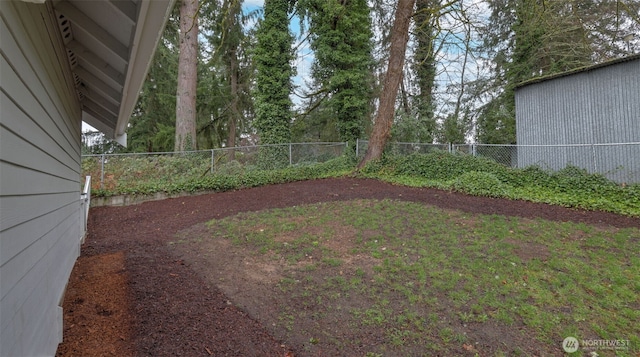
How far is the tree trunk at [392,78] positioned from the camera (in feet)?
32.3

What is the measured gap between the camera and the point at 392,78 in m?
10.1

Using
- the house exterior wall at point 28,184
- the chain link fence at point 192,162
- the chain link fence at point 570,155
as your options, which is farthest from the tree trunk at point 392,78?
the house exterior wall at point 28,184

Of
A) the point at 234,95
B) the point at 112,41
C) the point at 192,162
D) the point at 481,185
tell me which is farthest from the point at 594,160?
the point at 234,95

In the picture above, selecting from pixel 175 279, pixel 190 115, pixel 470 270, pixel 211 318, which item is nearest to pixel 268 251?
pixel 175 279

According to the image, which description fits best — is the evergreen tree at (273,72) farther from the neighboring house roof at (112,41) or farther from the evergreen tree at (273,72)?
the neighboring house roof at (112,41)

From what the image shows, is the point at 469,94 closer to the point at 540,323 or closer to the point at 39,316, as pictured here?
the point at 540,323

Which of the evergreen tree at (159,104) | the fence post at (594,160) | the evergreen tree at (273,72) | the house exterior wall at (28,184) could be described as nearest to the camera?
the house exterior wall at (28,184)

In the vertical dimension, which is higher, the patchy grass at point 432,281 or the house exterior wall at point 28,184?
the house exterior wall at point 28,184

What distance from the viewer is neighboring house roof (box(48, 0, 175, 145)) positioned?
190 cm

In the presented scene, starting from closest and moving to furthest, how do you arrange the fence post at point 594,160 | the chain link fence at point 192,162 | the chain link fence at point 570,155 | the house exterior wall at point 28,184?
1. the house exterior wall at point 28,184
2. the chain link fence at point 570,155
3. the fence post at point 594,160
4. the chain link fence at point 192,162

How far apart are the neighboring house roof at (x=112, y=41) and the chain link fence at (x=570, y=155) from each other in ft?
29.3

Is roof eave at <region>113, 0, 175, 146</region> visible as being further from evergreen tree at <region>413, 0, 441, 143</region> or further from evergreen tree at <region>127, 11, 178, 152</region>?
evergreen tree at <region>127, 11, 178, 152</region>

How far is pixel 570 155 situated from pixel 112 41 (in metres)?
11.7

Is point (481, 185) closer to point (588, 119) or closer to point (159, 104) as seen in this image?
point (588, 119)
